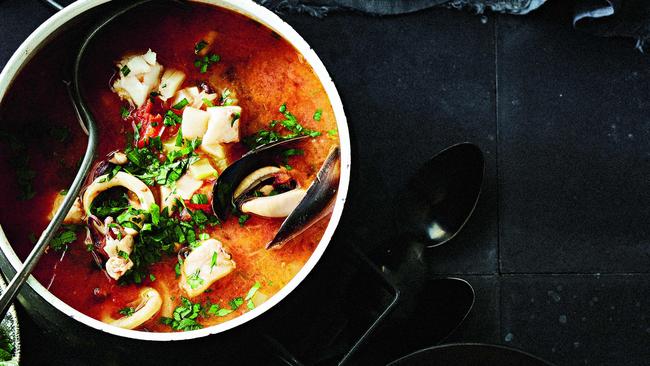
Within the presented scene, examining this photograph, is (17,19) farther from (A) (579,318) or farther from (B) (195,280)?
(A) (579,318)

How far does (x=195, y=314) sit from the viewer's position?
120 centimetres

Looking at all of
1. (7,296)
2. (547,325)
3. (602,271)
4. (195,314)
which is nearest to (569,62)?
(602,271)

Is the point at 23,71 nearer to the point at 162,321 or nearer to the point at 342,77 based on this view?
the point at 162,321

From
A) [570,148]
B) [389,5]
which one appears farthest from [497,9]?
[570,148]

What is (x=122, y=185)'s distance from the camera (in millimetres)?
1197

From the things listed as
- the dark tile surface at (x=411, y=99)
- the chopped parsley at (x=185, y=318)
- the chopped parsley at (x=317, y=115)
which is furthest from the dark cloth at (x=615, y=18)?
the chopped parsley at (x=185, y=318)

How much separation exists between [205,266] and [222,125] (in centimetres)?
24

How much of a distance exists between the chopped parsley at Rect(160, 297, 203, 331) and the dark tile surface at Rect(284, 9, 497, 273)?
0.55 metres

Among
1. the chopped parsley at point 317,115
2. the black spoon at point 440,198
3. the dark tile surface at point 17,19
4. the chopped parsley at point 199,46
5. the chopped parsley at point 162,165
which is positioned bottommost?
the black spoon at point 440,198

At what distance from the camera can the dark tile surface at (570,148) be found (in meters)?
1.67

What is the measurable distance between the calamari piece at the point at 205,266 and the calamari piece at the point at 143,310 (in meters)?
0.05

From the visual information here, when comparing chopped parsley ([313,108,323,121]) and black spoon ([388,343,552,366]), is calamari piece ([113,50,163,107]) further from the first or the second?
black spoon ([388,343,552,366])

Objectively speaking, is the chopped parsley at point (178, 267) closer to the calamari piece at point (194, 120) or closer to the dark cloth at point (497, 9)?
the calamari piece at point (194, 120)

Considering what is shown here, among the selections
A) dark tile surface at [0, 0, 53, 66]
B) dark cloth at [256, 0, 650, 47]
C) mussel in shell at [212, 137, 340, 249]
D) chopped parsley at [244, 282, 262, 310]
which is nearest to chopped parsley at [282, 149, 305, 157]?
mussel in shell at [212, 137, 340, 249]
